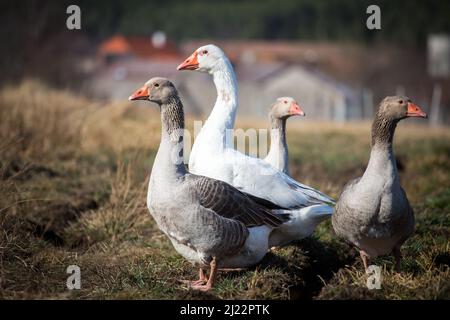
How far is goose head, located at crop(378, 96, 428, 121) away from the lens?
19.1 ft

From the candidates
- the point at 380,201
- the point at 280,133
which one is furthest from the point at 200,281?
the point at 280,133

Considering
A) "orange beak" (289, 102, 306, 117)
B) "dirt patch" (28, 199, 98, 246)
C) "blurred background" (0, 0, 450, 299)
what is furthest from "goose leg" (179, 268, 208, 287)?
"orange beak" (289, 102, 306, 117)

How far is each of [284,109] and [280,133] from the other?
0.95 ft

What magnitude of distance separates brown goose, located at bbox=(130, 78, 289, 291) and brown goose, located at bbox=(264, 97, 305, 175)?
145cm

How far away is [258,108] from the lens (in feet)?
178

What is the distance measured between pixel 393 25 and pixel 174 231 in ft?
234

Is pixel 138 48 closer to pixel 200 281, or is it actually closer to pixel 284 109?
pixel 284 109

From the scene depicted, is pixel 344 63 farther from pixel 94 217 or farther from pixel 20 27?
pixel 94 217

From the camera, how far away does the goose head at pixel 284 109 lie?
24.4 feet

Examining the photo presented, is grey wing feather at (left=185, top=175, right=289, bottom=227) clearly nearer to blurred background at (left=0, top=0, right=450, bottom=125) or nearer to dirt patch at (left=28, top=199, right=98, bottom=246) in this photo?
dirt patch at (left=28, top=199, right=98, bottom=246)

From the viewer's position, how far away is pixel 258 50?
84.5 meters
